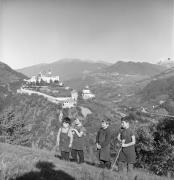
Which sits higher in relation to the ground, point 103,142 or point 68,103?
point 68,103

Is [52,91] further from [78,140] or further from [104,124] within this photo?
[104,124]

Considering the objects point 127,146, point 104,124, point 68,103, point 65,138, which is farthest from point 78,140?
point 68,103

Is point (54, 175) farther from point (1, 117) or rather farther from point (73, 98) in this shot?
point (73, 98)

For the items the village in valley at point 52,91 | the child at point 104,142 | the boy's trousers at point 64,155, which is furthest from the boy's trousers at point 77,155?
the village in valley at point 52,91

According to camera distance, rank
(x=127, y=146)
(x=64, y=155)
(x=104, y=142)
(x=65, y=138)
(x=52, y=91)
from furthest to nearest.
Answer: (x=52, y=91) < (x=64, y=155) < (x=65, y=138) < (x=104, y=142) < (x=127, y=146)

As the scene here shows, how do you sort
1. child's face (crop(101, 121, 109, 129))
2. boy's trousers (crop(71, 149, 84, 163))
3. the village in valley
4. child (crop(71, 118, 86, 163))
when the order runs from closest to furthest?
child's face (crop(101, 121, 109, 129)) < child (crop(71, 118, 86, 163)) < boy's trousers (crop(71, 149, 84, 163)) < the village in valley

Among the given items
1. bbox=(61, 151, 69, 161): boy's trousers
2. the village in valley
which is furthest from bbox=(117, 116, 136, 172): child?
the village in valley

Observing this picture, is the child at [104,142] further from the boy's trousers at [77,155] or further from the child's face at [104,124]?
the boy's trousers at [77,155]

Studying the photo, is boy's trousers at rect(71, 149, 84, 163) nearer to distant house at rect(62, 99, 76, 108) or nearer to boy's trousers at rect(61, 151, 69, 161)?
boy's trousers at rect(61, 151, 69, 161)
